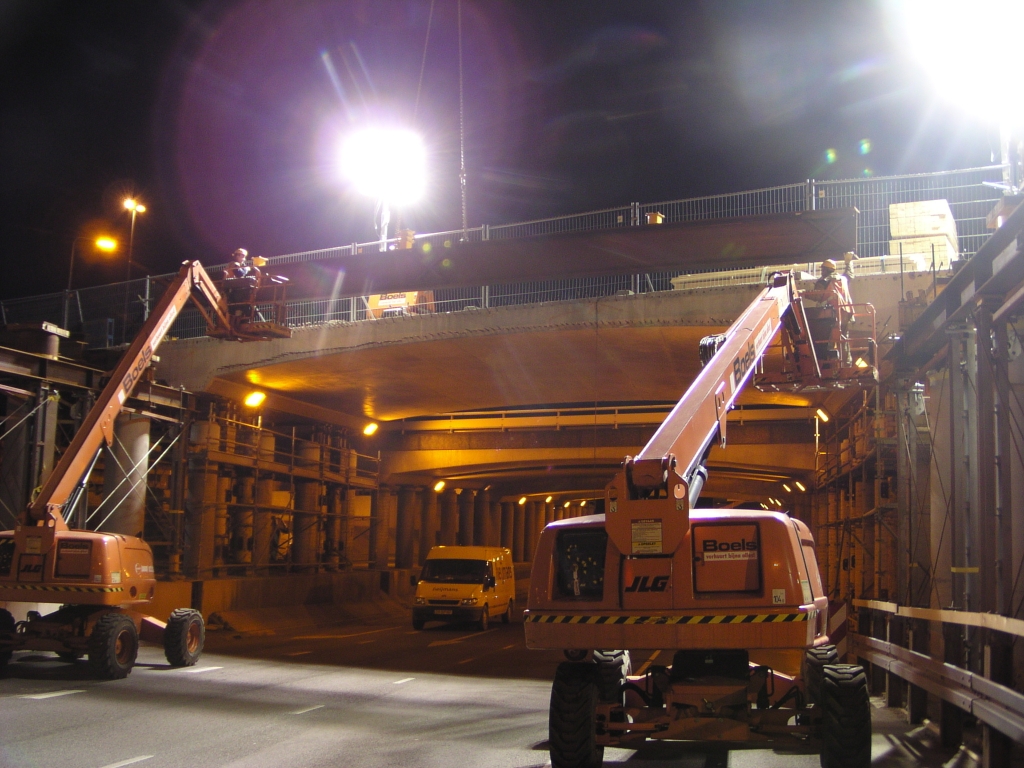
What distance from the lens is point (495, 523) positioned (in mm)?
57688

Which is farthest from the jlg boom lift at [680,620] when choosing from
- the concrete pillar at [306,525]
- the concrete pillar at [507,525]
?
the concrete pillar at [507,525]

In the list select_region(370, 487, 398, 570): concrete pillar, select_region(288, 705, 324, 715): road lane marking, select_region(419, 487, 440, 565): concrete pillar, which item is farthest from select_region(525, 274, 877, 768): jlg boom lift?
select_region(419, 487, 440, 565): concrete pillar

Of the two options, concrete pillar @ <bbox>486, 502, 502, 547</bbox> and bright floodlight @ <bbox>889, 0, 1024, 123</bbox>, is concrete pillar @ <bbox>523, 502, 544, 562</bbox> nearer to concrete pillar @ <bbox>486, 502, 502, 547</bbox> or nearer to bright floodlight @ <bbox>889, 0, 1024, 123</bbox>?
concrete pillar @ <bbox>486, 502, 502, 547</bbox>

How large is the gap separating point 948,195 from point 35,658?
2032 centimetres

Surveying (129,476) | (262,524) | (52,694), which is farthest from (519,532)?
(52,694)

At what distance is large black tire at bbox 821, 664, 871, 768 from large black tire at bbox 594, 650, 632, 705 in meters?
1.78

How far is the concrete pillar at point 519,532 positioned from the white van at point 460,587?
111 ft

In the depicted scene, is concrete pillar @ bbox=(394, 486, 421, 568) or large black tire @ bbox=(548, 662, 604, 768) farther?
concrete pillar @ bbox=(394, 486, 421, 568)

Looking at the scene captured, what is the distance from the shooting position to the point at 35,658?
1753 centimetres

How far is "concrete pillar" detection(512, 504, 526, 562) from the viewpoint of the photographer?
6450 centimetres

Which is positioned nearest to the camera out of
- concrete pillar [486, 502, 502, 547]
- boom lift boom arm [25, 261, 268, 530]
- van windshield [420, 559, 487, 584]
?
boom lift boom arm [25, 261, 268, 530]

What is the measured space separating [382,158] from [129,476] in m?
12.6

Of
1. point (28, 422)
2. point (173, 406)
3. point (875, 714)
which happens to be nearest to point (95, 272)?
point (173, 406)

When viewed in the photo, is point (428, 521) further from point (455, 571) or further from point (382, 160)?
point (382, 160)
